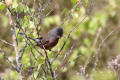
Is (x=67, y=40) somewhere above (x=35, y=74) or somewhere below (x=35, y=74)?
above

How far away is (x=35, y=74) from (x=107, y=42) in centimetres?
494

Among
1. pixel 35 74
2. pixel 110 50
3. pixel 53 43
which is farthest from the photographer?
pixel 110 50

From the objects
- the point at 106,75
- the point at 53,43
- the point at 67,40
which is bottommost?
the point at 106,75

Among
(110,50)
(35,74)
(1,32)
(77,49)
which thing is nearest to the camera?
(35,74)

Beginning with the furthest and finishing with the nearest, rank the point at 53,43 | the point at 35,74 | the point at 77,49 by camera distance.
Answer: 1. the point at 77,49
2. the point at 53,43
3. the point at 35,74

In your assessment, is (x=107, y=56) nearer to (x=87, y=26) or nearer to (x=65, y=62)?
(x=87, y=26)

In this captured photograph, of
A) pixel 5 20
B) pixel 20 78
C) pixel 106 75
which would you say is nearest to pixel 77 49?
pixel 5 20

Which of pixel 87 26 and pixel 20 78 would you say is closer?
pixel 20 78

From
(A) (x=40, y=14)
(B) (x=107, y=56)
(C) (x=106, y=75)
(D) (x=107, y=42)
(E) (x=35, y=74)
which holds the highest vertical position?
(D) (x=107, y=42)

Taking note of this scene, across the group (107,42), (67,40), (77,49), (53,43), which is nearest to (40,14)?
(67,40)

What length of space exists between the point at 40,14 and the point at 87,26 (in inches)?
171

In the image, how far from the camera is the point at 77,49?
693 centimetres

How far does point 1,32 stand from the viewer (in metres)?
8.36

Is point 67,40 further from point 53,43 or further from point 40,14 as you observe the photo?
point 53,43
